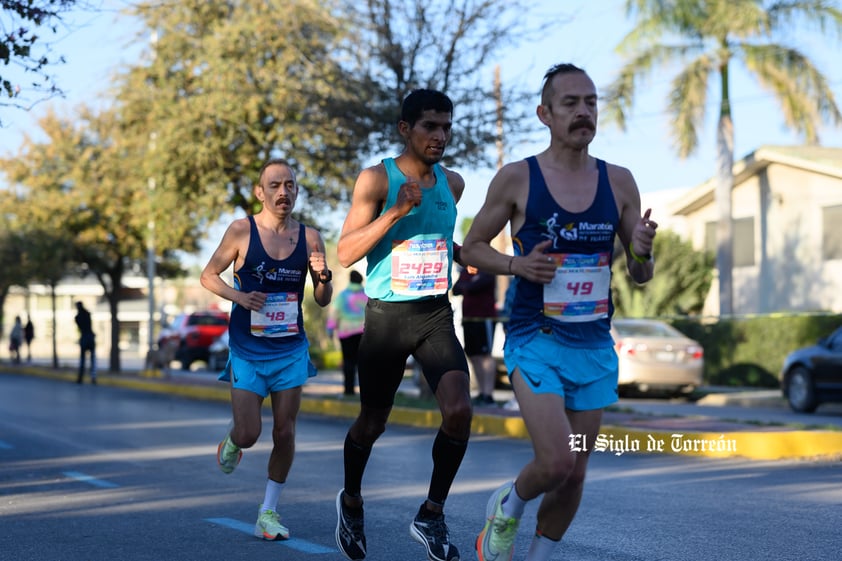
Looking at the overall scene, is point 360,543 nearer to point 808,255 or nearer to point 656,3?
point 656,3

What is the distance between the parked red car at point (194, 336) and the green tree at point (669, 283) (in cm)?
1243

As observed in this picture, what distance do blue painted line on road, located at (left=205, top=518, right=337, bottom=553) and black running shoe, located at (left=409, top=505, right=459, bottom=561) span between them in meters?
1.00

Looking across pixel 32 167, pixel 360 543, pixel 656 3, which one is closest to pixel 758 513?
pixel 360 543

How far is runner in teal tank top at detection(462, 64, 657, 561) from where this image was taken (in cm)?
485

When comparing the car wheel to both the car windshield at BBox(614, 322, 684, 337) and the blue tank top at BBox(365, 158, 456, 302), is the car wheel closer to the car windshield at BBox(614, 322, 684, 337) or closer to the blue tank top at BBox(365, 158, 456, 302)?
the car windshield at BBox(614, 322, 684, 337)

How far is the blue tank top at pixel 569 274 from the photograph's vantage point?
16.1 feet

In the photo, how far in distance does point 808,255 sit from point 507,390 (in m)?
10.7

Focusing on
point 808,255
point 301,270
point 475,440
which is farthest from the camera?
point 808,255

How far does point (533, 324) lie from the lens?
496cm

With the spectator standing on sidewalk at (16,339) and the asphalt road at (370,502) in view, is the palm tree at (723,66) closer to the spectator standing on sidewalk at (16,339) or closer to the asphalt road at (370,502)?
the asphalt road at (370,502)

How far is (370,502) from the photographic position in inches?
332

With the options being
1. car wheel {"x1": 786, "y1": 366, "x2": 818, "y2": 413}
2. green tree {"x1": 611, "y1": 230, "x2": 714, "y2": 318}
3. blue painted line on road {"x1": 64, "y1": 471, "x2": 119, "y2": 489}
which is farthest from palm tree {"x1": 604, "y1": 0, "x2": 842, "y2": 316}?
blue painted line on road {"x1": 64, "y1": 471, "x2": 119, "y2": 489}

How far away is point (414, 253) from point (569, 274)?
111cm

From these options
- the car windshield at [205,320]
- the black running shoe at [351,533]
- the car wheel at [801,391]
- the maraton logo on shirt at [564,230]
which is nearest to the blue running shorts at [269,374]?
the black running shoe at [351,533]
